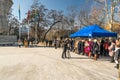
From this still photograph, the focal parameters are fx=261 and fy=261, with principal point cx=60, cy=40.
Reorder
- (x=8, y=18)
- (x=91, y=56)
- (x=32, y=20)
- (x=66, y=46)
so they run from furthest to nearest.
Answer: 1. (x=8, y=18)
2. (x=32, y=20)
3. (x=91, y=56)
4. (x=66, y=46)

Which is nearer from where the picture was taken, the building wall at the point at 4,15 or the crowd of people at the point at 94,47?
the crowd of people at the point at 94,47

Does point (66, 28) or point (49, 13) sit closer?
point (49, 13)

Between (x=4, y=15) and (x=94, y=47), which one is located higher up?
(x=4, y=15)

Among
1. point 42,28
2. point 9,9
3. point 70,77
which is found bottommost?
point 70,77

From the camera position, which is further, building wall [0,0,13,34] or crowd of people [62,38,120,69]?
building wall [0,0,13,34]

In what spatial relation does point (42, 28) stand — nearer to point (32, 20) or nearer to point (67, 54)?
point (32, 20)

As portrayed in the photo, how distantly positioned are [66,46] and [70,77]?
10.3 m

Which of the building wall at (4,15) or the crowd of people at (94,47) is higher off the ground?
the building wall at (4,15)

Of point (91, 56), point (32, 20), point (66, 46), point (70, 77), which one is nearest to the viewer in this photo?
point (70, 77)

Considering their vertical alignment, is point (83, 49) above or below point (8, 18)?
below

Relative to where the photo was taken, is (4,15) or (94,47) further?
(4,15)

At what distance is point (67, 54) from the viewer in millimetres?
24125

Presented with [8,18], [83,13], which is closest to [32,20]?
[8,18]

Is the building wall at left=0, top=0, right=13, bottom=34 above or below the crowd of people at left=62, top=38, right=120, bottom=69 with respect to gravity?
above
